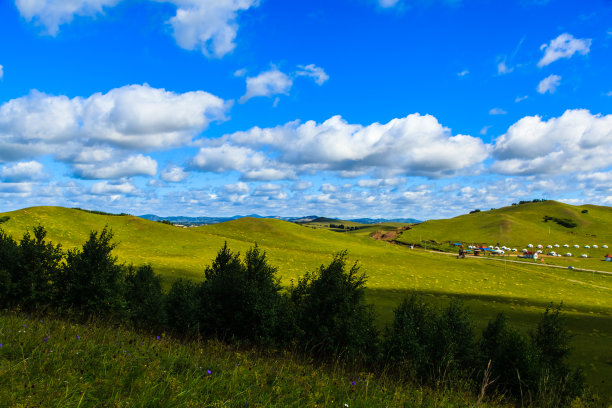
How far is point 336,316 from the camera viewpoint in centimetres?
1975

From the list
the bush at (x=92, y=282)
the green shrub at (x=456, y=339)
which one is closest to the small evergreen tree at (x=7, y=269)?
the bush at (x=92, y=282)

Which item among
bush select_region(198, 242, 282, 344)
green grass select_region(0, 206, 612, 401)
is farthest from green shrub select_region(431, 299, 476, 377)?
bush select_region(198, 242, 282, 344)

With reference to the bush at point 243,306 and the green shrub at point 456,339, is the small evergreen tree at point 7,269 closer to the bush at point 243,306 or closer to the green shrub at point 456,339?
the bush at point 243,306

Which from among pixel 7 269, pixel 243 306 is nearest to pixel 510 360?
pixel 243 306

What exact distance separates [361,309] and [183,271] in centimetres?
4441

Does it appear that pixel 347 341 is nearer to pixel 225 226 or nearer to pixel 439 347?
pixel 439 347

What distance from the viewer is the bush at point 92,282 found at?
2261cm

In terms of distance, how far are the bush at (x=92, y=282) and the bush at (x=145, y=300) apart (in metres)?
1.14

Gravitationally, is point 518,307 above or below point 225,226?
below

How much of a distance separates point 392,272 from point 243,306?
64014 mm

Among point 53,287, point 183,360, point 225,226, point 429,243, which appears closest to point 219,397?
point 183,360

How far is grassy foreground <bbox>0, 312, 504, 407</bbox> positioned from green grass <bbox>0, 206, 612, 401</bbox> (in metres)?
26.0

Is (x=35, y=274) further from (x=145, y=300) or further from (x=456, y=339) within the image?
(x=456, y=339)

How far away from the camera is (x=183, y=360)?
7039mm
